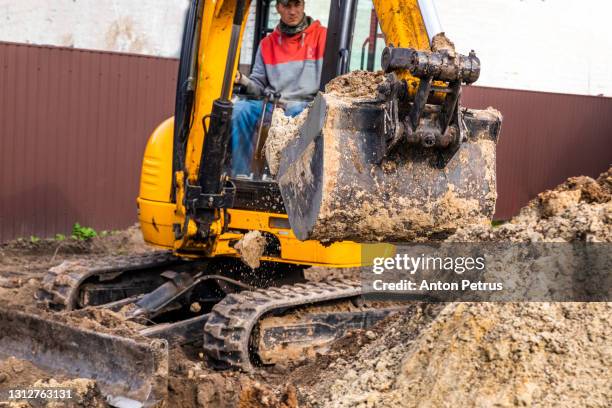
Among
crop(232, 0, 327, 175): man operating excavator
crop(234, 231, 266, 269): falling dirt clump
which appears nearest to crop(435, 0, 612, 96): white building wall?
crop(232, 0, 327, 175): man operating excavator

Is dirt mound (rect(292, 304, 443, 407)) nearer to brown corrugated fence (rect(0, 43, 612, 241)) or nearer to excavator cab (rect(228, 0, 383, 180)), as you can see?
excavator cab (rect(228, 0, 383, 180))

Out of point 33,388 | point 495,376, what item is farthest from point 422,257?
point 33,388

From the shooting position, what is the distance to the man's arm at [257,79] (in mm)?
5398

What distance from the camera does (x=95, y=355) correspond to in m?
4.39

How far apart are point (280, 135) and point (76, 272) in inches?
91.6

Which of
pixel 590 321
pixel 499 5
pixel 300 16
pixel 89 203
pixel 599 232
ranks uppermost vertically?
pixel 499 5

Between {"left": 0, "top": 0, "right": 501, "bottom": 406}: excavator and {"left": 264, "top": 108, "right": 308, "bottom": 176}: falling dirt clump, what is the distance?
12 cm

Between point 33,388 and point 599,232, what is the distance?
109 inches

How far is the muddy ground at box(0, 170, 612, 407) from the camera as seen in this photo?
3.04m

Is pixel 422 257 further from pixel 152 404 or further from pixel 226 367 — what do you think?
pixel 152 404

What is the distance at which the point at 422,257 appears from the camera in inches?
182

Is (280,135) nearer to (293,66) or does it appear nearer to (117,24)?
(293,66)

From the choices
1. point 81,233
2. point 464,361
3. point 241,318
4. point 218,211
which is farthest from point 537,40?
point 464,361

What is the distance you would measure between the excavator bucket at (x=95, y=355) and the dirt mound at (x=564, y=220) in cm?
160
